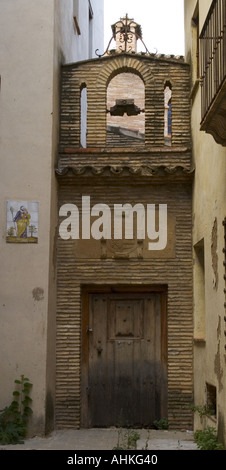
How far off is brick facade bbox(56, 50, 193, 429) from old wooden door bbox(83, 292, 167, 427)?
23 cm

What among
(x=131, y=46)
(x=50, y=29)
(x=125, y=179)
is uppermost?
(x=131, y=46)

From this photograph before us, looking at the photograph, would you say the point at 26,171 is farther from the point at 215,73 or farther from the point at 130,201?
the point at 215,73

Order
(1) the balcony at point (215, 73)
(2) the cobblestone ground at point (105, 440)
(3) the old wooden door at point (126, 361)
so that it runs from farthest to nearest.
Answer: (3) the old wooden door at point (126, 361) → (2) the cobblestone ground at point (105, 440) → (1) the balcony at point (215, 73)

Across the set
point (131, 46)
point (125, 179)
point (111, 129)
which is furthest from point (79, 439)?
point (131, 46)

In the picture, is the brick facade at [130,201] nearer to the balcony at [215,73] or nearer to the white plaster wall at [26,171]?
the white plaster wall at [26,171]

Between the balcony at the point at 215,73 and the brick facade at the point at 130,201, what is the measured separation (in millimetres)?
3009

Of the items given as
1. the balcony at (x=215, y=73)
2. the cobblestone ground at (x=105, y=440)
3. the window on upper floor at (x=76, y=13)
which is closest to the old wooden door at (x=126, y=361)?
the cobblestone ground at (x=105, y=440)

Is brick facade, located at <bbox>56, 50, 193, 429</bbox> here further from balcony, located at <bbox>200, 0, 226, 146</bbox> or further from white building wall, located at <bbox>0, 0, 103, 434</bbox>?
balcony, located at <bbox>200, 0, 226, 146</bbox>

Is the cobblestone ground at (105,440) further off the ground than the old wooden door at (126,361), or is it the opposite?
the old wooden door at (126,361)

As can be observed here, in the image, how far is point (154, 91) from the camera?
1085cm

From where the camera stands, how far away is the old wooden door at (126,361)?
10.4 metres

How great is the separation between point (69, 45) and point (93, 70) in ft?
4.35
